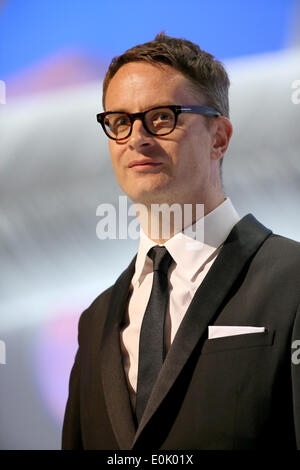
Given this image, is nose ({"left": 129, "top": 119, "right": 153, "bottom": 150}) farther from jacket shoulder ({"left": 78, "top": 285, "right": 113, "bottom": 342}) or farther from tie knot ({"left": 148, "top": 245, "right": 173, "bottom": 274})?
jacket shoulder ({"left": 78, "top": 285, "right": 113, "bottom": 342})

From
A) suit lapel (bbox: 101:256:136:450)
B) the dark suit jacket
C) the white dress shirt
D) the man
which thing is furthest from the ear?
suit lapel (bbox: 101:256:136:450)

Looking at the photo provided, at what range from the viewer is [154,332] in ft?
4.84

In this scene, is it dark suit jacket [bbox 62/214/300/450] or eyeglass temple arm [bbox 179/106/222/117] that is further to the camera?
eyeglass temple arm [bbox 179/106/222/117]

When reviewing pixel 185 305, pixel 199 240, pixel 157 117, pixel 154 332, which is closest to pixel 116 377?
pixel 154 332

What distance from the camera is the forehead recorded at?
1.53 m

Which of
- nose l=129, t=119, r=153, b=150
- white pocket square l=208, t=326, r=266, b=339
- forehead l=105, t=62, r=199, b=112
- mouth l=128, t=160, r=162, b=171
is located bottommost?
white pocket square l=208, t=326, r=266, b=339

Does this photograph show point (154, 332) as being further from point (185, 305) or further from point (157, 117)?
point (157, 117)

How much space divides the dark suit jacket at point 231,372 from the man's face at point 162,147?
0.19 m

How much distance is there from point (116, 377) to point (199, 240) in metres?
0.42

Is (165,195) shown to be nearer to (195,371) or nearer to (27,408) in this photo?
(195,371)

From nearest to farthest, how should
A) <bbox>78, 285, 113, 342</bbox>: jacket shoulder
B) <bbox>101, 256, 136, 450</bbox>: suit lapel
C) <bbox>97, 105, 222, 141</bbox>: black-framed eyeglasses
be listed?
<bbox>101, 256, 136, 450</bbox>: suit lapel < <bbox>97, 105, 222, 141</bbox>: black-framed eyeglasses < <bbox>78, 285, 113, 342</bbox>: jacket shoulder

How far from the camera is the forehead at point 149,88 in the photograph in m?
1.53

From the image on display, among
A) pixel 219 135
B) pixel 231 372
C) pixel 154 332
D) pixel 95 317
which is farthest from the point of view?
pixel 95 317

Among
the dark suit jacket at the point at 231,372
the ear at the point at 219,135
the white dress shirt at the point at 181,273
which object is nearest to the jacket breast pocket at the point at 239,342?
the dark suit jacket at the point at 231,372
